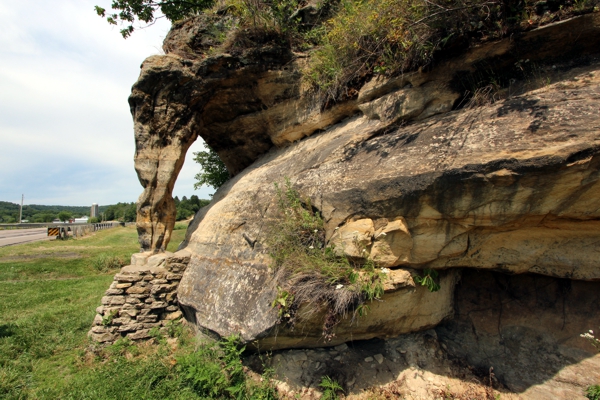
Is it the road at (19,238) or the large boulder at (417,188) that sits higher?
the large boulder at (417,188)

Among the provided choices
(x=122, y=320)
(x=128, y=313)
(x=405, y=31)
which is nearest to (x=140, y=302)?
(x=128, y=313)

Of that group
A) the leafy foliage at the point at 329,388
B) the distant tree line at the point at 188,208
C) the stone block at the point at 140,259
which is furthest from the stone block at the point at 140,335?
the distant tree line at the point at 188,208

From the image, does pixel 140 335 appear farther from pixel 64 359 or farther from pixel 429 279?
pixel 429 279

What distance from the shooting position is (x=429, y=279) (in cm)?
407

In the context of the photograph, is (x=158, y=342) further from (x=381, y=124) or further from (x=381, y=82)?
(x=381, y=82)

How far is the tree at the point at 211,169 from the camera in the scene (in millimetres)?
14789

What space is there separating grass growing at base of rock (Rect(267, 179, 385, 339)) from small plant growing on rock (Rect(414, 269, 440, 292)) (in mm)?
588

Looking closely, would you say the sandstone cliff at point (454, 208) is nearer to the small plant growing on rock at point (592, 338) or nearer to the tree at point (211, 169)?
the small plant growing on rock at point (592, 338)

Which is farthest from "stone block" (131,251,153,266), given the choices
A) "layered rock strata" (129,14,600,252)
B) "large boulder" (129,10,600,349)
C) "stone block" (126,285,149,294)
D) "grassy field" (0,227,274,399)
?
"grassy field" (0,227,274,399)

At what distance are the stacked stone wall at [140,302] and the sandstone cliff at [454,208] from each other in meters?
0.32

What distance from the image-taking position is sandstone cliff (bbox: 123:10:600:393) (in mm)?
3277

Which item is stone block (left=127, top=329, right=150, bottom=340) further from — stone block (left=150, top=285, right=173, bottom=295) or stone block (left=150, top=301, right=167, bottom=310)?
stone block (left=150, top=285, right=173, bottom=295)

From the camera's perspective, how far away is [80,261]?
47.0 feet

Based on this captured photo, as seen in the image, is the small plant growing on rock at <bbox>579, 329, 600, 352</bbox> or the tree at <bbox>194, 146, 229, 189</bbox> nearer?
the small plant growing on rock at <bbox>579, 329, 600, 352</bbox>
